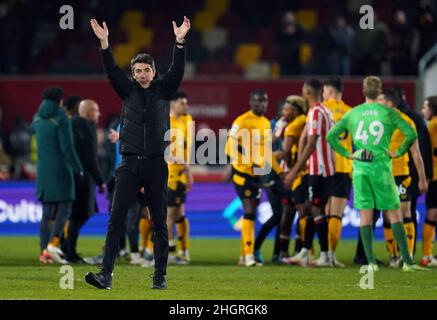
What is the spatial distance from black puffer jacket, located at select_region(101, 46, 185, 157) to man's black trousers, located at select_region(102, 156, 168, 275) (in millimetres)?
117

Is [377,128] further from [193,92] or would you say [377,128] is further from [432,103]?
[193,92]

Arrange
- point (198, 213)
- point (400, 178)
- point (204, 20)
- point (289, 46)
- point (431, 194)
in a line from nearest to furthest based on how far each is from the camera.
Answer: point (400, 178) < point (431, 194) < point (198, 213) < point (289, 46) < point (204, 20)

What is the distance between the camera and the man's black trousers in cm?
1102

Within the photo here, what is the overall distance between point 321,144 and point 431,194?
6.98ft

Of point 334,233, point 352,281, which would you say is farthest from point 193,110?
point 352,281

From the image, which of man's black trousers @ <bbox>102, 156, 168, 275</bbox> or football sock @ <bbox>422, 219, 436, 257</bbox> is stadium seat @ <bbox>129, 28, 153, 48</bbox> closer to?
football sock @ <bbox>422, 219, 436, 257</bbox>

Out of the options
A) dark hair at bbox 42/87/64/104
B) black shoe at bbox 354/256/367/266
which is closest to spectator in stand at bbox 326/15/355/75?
black shoe at bbox 354/256/367/266

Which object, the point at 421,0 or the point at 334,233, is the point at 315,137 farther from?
the point at 421,0

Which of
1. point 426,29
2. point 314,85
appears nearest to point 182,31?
point 314,85

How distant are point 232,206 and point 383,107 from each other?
316 inches

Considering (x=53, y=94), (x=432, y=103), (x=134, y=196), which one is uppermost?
(x=53, y=94)

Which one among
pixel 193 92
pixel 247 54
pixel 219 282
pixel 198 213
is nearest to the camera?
pixel 219 282

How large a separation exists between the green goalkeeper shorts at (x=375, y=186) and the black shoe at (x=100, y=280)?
12.2 feet

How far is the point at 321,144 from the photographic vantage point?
14.9 metres
